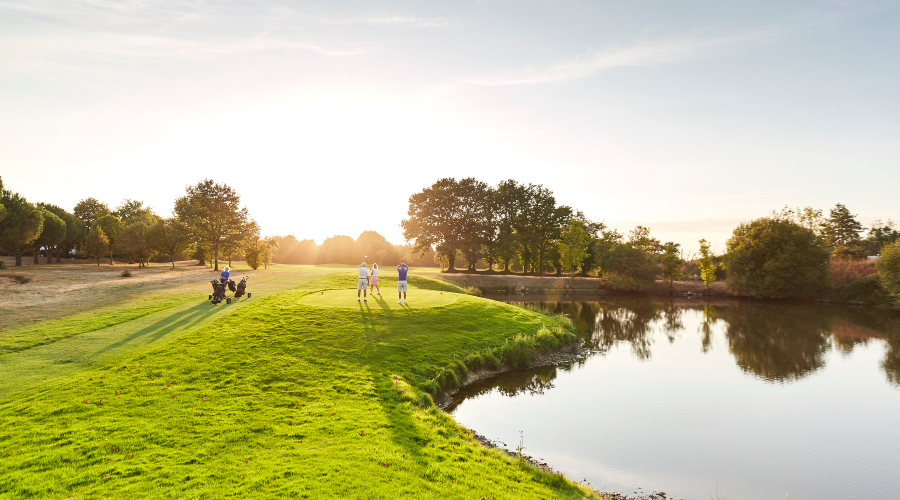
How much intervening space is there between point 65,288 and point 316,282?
18291mm

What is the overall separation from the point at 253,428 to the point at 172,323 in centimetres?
1313

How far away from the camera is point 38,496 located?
6.82m

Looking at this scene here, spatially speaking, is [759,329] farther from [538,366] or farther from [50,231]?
[50,231]

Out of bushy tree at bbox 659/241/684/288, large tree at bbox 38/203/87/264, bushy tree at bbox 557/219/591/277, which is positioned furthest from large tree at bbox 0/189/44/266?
bushy tree at bbox 659/241/684/288

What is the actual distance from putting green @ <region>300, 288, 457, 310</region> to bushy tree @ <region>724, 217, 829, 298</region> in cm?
4558

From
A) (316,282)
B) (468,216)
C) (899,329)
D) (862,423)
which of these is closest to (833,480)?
(862,423)

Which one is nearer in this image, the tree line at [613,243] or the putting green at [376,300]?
the putting green at [376,300]

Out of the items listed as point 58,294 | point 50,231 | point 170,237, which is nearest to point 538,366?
point 58,294

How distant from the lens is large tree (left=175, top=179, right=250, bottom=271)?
57031mm

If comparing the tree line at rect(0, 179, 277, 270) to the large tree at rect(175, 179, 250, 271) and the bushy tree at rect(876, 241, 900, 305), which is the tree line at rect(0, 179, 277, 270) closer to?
the large tree at rect(175, 179, 250, 271)

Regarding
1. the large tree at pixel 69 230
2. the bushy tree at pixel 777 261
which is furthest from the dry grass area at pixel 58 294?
the bushy tree at pixel 777 261

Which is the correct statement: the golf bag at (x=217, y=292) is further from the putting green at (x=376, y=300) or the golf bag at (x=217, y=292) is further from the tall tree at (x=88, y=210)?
the tall tree at (x=88, y=210)

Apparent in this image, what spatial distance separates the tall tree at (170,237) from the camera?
5606cm

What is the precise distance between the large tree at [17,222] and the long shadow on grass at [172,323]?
4652 cm
